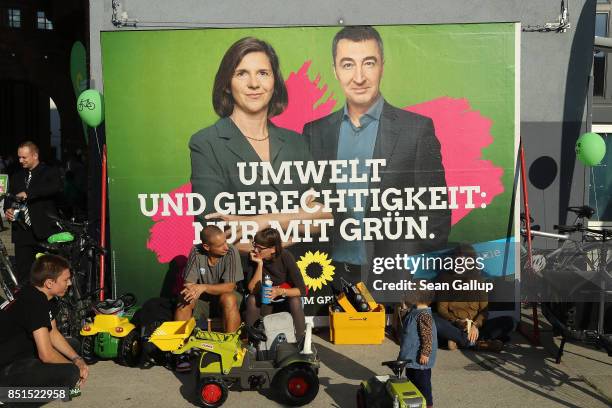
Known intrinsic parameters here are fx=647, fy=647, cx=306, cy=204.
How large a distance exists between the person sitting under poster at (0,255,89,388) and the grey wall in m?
3.76

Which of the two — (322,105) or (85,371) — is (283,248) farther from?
(85,371)

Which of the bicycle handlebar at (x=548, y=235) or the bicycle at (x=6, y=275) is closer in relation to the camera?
the bicycle at (x=6, y=275)

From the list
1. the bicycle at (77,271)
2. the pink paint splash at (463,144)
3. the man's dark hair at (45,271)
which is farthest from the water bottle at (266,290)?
the man's dark hair at (45,271)

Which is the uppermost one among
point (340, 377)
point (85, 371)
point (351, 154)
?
point (351, 154)

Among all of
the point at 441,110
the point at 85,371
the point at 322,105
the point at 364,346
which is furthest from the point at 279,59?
the point at 85,371

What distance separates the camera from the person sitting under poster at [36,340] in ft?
13.8

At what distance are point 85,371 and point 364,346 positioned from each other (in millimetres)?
3257

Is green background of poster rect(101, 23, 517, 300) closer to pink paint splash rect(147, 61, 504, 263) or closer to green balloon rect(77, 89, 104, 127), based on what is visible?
pink paint splash rect(147, 61, 504, 263)

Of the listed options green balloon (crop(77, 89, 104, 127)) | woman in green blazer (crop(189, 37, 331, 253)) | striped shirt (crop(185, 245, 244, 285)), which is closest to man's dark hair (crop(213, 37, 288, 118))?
woman in green blazer (crop(189, 37, 331, 253))

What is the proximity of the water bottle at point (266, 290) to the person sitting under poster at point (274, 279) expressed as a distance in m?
0.07

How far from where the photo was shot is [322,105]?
7164 mm

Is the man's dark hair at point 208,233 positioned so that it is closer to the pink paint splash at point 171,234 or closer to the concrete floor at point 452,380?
the pink paint splash at point 171,234

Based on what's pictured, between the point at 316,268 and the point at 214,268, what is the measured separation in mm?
1220

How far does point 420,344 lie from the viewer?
4891 millimetres
